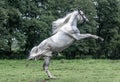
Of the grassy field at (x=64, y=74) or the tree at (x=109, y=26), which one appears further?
the tree at (x=109, y=26)

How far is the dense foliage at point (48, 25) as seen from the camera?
35406mm

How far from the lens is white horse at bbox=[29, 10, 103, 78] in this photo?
Answer: 482 inches

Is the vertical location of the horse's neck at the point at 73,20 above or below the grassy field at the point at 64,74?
above

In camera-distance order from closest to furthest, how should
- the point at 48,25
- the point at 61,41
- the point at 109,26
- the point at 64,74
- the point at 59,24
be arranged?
the point at 61,41 < the point at 59,24 < the point at 64,74 < the point at 48,25 < the point at 109,26

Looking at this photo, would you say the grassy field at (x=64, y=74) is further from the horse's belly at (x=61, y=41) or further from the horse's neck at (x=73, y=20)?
the horse's neck at (x=73, y=20)

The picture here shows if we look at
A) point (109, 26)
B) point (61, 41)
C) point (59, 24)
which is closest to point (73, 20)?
point (59, 24)

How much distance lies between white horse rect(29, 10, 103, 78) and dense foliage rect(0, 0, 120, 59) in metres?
19.9

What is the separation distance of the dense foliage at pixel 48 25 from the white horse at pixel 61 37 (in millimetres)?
19920

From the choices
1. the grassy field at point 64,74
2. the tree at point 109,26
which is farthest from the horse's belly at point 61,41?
the tree at point 109,26

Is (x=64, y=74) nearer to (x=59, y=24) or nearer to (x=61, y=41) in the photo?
(x=59, y=24)

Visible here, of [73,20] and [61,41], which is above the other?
[73,20]

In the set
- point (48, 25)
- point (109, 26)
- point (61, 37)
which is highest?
point (61, 37)

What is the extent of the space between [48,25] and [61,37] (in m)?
25.3

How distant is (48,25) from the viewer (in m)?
37.5
